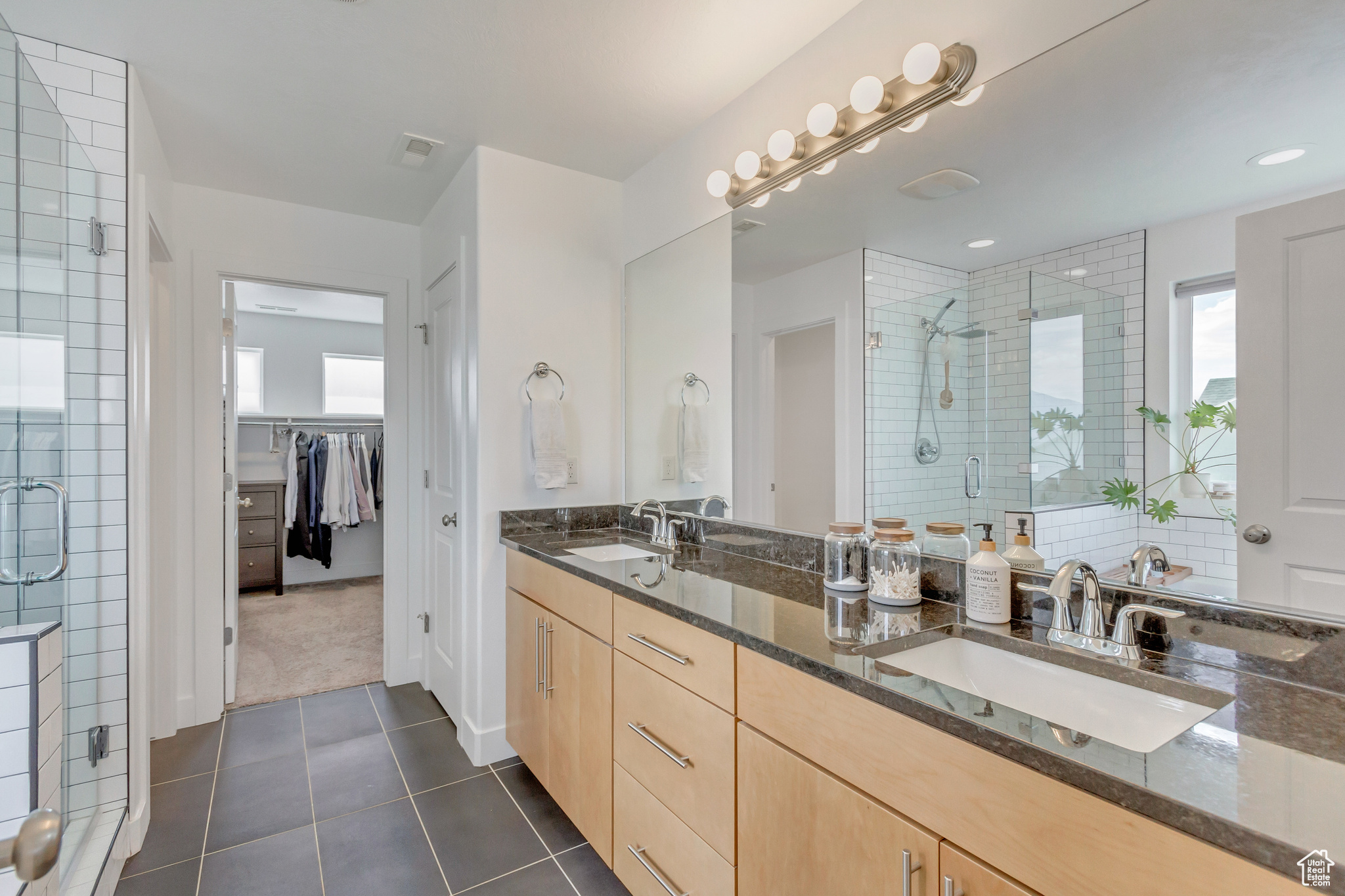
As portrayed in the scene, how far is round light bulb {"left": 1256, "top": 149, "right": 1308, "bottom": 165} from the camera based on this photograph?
0.92 metres

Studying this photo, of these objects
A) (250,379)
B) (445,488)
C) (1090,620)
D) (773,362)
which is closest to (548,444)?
(445,488)

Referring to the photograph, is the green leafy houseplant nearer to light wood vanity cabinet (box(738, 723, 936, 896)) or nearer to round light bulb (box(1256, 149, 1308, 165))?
round light bulb (box(1256, 149, 1308, 165))

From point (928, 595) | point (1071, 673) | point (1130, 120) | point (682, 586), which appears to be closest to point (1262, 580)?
point (1071, 673)

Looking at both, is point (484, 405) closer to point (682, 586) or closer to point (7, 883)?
point (682, 586)

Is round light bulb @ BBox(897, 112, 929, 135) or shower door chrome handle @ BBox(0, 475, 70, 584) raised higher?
round light bulb @ BBox(897, 112, 929, 135)

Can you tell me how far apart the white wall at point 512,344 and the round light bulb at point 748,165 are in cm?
90

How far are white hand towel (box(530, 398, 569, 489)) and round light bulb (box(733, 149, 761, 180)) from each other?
1085 millimetres

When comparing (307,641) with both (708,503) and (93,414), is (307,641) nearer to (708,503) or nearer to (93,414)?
(93,414)

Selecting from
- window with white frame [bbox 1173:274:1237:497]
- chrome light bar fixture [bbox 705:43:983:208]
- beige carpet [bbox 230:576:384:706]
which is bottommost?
beige carpet [bbox 230:576:384:706]

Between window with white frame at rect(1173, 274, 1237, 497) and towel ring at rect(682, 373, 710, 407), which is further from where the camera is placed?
towel ring at rect(682, 373, 710, 407)

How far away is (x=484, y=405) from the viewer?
239cm

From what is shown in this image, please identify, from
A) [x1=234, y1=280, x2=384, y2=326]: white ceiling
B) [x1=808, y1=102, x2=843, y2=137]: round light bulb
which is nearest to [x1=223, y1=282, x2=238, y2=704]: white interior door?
[x1=234, y1=280, x2=384, y2=326]: white ceiling

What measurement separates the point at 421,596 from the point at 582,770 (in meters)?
1.71

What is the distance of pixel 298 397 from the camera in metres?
5.64
